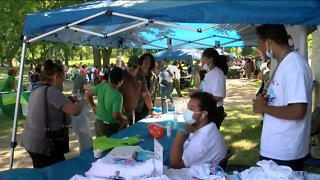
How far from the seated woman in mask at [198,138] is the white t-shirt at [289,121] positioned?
0.39 meters

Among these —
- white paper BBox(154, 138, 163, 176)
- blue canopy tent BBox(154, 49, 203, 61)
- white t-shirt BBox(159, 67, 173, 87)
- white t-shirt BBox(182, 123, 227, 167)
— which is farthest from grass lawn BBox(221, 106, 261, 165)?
blue canopy tent BBox(154, 49, 203, 61)

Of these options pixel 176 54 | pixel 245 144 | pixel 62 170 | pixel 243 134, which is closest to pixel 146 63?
pixel 245 144

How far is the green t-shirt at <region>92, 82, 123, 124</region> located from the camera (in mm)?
4383

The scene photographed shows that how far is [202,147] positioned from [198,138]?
0.23 feet

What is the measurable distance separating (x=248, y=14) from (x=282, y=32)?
0.29 meters

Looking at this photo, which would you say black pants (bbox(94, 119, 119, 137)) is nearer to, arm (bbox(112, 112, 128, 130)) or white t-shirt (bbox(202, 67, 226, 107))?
arm (bbox(112, 112, 128, 130))

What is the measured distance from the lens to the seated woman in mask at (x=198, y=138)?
2684 millimetres

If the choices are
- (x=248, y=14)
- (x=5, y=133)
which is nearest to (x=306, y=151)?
(x=248, y=14)

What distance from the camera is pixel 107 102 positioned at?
4457mm

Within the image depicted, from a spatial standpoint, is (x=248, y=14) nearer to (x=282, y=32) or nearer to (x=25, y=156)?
(x=282, y=32)

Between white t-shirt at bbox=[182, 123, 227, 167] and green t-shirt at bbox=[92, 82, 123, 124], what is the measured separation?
176 centimetres

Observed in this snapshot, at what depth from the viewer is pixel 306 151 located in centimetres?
253

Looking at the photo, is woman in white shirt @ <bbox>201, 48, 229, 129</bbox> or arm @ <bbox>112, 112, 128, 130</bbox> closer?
arm @ <bbox>112, 112, 128, 130</bbox>

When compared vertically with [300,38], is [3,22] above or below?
above
